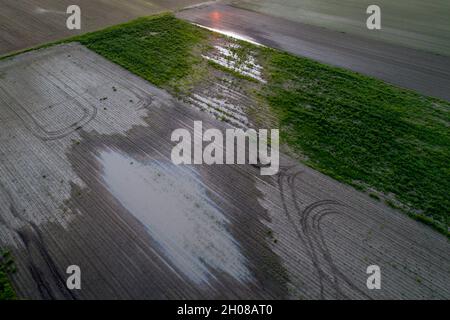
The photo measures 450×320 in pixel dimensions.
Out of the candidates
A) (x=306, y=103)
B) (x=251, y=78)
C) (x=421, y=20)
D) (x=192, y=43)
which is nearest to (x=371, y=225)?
(x=306, y=103)

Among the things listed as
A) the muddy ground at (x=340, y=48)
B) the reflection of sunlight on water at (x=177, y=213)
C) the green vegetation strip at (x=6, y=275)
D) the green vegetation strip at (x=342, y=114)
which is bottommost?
the green vegetation strip at (x=6, y=275)

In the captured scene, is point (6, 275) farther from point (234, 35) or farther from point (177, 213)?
point (234, 35)

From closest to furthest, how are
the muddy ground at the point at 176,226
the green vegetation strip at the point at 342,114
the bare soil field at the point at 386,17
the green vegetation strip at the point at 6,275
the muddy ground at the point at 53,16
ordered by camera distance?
the green vegetation strip at the point at 6,275 → the muddy ground at the point at 176,226 → the green vegetation strip at the point at 342,114 → the muddy ground at the point at 53,16 → the bare soil field at the point at 386,17

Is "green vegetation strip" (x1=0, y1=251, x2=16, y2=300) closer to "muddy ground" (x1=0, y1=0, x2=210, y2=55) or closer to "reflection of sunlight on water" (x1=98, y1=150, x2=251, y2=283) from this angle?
"reflection of sunlight on water" (x1=98, y1=150, x2=251, y2=283)

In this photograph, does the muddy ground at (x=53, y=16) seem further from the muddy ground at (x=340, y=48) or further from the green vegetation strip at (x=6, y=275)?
the green vegetation strip at (x=6, y=275)

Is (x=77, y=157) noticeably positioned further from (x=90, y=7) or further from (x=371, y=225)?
(x=90, y=7)

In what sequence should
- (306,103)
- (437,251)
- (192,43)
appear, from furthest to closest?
(192,43)
(306,103)
(437,251)

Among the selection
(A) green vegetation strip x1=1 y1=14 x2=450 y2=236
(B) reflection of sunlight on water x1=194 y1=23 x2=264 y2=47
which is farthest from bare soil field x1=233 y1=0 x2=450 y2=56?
(A) green vegetation strip x1=1 y1=14 x2=450 y2=236

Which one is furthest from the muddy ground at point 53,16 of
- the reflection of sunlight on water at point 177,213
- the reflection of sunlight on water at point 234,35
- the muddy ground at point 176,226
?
the reflection of sunlight on water at point 177,213

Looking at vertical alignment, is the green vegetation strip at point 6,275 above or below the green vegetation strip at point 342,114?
below
